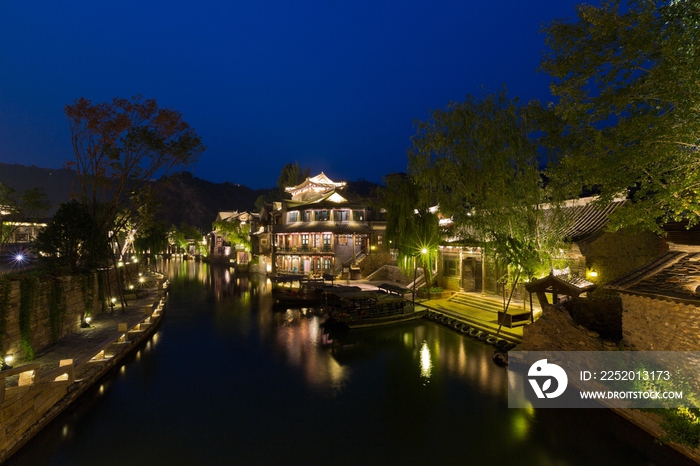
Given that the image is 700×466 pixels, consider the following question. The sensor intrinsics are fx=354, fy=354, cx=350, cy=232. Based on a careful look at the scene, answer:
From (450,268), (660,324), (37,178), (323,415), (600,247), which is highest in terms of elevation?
(37,178)

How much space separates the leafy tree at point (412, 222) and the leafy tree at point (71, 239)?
1797cm

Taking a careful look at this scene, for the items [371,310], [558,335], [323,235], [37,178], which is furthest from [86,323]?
[37,178]

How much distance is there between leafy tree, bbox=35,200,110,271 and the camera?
18.3 metres

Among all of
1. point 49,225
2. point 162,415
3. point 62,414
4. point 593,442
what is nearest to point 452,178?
point 593,442

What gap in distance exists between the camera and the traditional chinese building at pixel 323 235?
38875 mm

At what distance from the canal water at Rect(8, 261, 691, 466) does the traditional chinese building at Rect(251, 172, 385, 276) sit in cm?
2073

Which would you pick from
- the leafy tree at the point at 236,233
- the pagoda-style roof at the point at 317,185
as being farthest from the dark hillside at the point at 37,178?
the pagoda-style roof at the point at 317,185

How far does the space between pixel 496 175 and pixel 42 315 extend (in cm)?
2039

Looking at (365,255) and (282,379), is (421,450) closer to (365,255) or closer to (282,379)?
(282,379)

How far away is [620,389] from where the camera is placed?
10398mm

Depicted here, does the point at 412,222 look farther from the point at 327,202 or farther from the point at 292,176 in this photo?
the point at 292,176

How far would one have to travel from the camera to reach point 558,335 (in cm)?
1296

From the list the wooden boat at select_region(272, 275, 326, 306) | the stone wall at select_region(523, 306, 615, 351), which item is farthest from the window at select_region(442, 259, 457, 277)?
the stone wall at select_region(523, 306, 615, 351)

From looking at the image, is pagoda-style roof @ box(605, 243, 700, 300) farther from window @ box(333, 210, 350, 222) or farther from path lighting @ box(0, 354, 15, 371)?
window @ box(333, 210, 350, 222)
